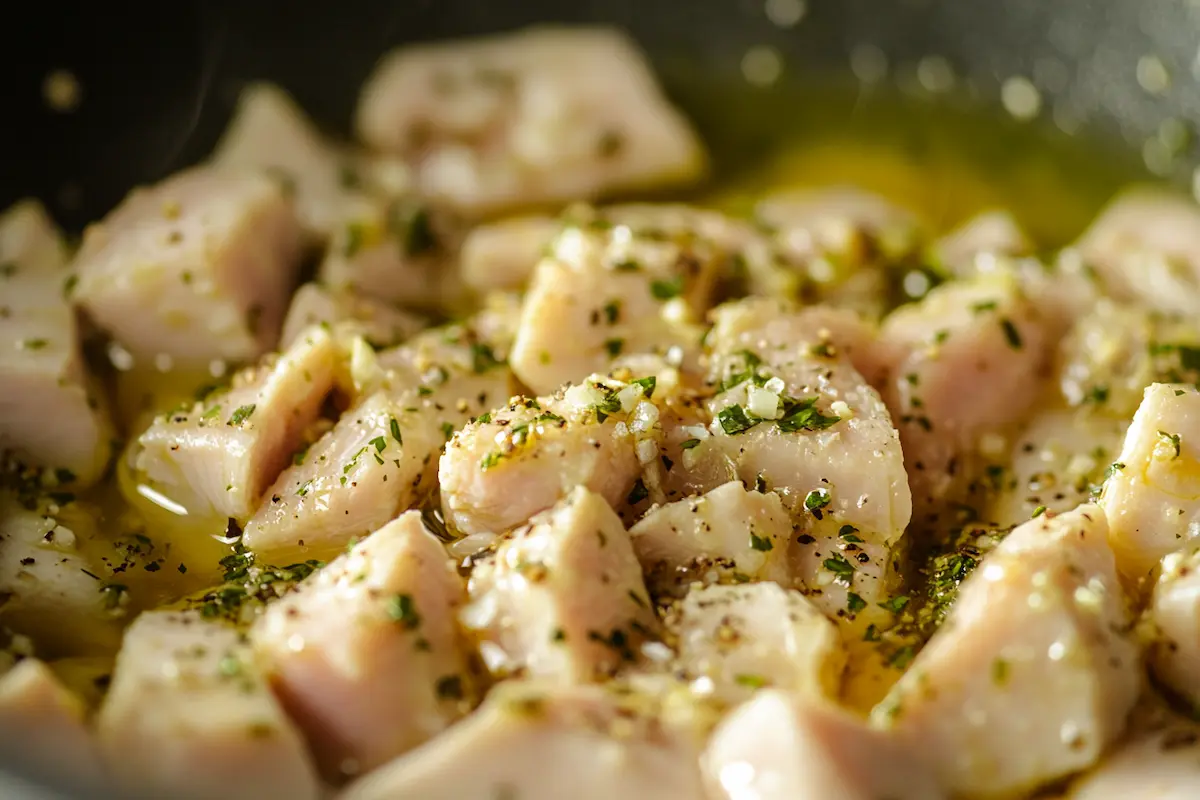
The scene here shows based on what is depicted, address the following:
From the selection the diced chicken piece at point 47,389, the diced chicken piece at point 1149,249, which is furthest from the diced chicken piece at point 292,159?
the diced chicken piece at point 1149,249

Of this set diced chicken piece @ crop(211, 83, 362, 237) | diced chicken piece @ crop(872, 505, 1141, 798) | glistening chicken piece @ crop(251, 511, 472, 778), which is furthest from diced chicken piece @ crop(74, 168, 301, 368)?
diced chicken piece @ crop(872, 505, 1141, 798)

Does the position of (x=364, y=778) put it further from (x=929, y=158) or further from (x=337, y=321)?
(x=929, y=158)

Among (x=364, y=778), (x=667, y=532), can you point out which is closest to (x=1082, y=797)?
(x=667, y=532)

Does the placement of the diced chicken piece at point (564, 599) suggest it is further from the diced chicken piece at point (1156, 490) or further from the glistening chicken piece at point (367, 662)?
the diced chicken piece at point (1156, 490)

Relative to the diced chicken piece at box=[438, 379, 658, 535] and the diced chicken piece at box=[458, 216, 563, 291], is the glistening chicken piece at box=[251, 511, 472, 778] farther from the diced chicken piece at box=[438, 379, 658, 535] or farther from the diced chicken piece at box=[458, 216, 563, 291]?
the diced chicken piece at box=[458, 216, 563, 291]

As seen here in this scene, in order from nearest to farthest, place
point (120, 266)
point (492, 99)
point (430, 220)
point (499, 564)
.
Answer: point (499, 564), point (120, 266), point (430, 220), point (492, 99)
